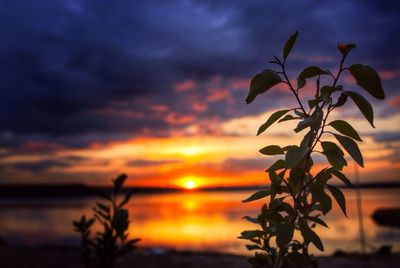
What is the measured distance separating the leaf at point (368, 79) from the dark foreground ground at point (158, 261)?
747 cm

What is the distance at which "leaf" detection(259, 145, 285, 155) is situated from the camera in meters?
1.60

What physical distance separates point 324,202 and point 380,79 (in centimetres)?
44

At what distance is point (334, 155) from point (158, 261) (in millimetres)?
8700

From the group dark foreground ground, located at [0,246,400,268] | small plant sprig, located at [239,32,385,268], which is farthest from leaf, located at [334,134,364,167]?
dark foreground ground, located at [0,246,400,268]

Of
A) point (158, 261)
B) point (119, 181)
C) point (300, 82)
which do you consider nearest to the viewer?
point (300, 82)

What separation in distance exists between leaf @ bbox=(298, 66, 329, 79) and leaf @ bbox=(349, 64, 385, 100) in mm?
138

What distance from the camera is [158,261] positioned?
9492mm

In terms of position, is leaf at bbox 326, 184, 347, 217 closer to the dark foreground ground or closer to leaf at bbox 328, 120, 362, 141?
leaf at bbox 328, 120, 362, 141

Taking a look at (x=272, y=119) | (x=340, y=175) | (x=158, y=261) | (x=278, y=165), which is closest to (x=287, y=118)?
(x=272, y=119)

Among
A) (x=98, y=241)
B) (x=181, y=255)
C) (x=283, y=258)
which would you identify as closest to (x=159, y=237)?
(x=181, y=255)


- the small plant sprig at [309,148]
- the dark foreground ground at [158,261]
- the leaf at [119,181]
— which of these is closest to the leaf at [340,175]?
the small plant sprig at [309,148]

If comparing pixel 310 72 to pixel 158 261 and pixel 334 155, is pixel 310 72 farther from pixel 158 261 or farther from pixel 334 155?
pixel 158 261

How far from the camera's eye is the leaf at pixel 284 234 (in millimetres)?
1353

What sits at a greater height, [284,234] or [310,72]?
[310,72]
